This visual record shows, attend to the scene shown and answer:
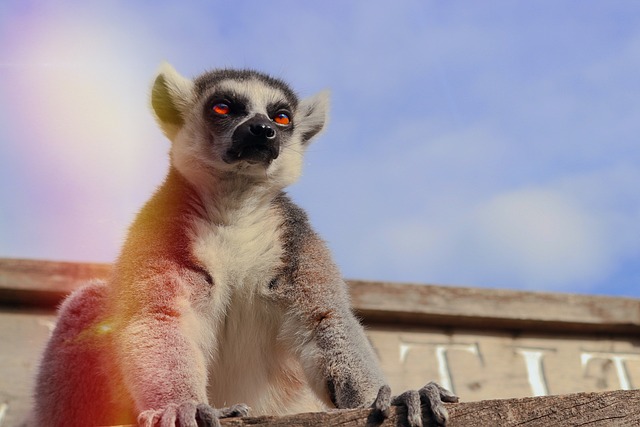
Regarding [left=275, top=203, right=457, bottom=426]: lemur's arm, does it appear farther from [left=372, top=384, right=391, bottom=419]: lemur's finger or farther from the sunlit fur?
[left=372, top=384, right=391, bottom=419]: lemur's finger

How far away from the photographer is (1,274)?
20.2ft

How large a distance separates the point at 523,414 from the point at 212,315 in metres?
1.67

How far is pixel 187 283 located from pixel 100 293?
954 mm

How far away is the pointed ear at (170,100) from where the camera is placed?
5.09m

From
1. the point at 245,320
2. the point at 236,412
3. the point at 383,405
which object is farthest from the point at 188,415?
the point at 245,320

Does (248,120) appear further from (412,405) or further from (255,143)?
(412,405)

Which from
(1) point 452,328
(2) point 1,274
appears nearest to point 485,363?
(1) point 452,328

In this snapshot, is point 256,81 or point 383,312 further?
point 383,312

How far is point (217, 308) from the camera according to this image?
13.6 feet

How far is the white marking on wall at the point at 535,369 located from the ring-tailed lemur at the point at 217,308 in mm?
2419

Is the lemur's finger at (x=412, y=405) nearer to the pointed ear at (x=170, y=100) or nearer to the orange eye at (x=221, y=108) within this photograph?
the orange eye at (x=221, y=108)

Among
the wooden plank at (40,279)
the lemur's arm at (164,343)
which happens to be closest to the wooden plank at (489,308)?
the wooden plank at (40,279)

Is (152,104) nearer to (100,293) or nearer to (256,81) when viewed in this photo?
(256,81)

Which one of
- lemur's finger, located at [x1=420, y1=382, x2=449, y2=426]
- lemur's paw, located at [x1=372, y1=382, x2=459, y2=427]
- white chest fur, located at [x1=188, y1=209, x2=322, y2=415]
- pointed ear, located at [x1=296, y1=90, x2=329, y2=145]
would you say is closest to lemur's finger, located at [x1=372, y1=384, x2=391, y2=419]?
lemur's paw, located at [x1=372, y1=382, x2=459, y2=427]
